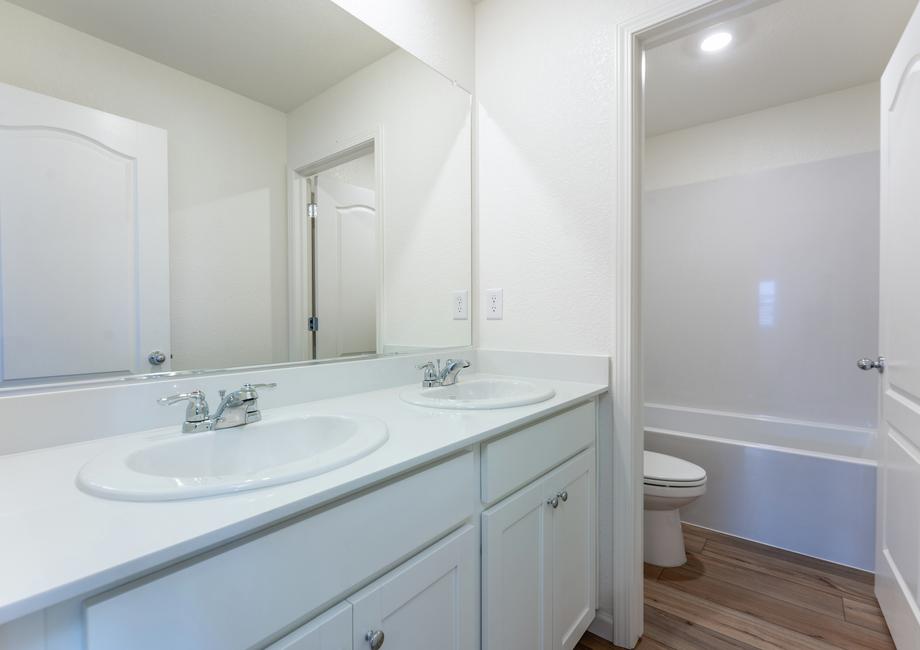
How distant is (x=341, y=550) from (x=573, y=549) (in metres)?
0.85

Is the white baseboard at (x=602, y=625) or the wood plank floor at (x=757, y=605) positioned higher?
the white baseboard at (x=602, y=625)

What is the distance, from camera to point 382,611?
0.69 metres

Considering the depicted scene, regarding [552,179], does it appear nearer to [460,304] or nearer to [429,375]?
[460,304]

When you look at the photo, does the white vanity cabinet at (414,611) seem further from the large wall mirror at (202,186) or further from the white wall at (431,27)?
the white wall at (431,27)

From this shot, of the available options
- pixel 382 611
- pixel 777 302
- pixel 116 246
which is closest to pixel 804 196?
pixel 777 302

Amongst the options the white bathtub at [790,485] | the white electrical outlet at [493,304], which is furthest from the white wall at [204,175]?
the white bathtub at [790,485]

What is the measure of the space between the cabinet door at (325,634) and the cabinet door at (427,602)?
0.02 meters

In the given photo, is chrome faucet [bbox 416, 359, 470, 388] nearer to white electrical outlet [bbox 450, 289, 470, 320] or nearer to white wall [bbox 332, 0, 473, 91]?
white electrical outlet [bbox 450, 289, 470, 320]

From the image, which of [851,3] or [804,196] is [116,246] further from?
[804,196]

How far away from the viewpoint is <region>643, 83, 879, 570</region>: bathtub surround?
202 centimetres

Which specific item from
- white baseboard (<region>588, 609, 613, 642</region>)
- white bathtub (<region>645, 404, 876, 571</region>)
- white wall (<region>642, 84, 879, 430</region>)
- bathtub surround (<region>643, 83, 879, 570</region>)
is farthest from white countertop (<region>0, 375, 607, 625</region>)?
white wall (<region>642, 84, 879, 430</region>)

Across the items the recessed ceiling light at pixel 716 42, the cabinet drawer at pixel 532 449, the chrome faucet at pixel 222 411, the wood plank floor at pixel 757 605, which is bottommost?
the wood plank floor at pixel 757 605

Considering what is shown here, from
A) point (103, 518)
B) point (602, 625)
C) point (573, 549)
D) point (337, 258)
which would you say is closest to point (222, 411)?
point (103, 518)

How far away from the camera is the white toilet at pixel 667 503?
1.78 m
